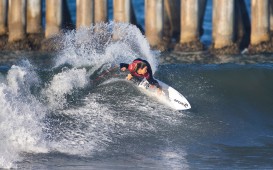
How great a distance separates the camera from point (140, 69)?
851 inches

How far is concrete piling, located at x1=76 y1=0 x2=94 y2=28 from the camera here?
24844mm

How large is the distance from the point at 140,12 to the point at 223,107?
15725 mm

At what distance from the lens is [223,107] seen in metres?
22.6

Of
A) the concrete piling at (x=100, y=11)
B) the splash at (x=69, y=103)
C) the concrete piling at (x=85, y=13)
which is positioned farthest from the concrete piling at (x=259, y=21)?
the concrete piling at (x=85, y=13)

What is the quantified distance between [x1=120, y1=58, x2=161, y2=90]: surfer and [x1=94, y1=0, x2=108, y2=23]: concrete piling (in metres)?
3.51

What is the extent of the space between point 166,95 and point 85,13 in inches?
160

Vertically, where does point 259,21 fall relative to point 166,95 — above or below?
above

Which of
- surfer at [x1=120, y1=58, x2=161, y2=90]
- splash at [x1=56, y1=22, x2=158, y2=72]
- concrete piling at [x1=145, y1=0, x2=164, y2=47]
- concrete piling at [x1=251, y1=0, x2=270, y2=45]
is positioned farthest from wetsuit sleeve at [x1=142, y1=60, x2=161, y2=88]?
concrete piling at [x1=251, y1=0, x2=270, y2=45]

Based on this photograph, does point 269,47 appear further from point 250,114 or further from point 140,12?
point 140,12

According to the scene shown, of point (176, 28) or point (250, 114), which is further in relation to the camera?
point (176, 28)

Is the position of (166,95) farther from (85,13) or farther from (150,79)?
(85,13)

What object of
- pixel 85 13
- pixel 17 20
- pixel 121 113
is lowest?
pixel 121 113

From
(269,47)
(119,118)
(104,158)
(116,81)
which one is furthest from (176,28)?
(104,158)

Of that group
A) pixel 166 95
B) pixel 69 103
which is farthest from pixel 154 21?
pixel 69 103
